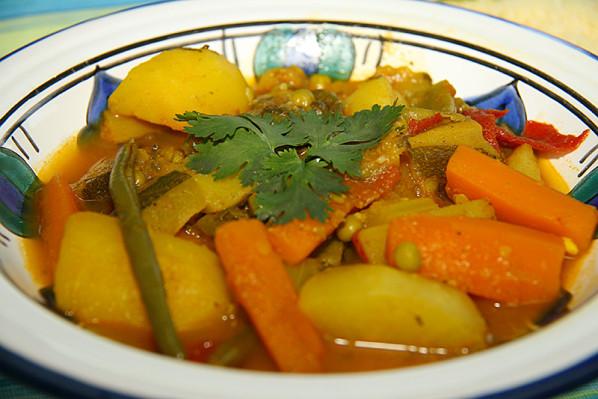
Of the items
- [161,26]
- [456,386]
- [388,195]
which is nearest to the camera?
[456,386]

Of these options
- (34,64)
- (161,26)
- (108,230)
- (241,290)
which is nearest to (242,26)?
(161,26)

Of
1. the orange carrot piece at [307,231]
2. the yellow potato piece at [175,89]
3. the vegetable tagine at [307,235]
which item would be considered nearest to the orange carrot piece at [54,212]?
the vegetable tagine at [307,235]

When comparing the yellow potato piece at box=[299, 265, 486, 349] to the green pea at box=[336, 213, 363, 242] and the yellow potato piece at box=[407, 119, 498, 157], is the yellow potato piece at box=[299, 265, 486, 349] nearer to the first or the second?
the green pea at box=[336, 213, 363, 242]

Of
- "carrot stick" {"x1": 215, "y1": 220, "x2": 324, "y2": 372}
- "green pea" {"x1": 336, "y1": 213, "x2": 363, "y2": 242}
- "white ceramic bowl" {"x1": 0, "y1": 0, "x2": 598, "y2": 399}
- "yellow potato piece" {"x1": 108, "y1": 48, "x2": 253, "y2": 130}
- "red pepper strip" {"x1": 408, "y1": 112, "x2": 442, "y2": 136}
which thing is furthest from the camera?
"yellow potato piece" {"x1": 108, "y1": 48, "x2": 253, "y2": 130}

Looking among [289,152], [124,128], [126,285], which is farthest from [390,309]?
[124,128]

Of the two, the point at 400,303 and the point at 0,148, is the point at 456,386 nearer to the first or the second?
the point at 400,303

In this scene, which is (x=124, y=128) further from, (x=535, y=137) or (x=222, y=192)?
(x=535, y=137)

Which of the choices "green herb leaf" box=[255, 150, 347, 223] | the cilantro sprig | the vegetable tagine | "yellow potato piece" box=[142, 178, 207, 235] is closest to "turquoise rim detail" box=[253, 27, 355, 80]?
the vegetable tagine
